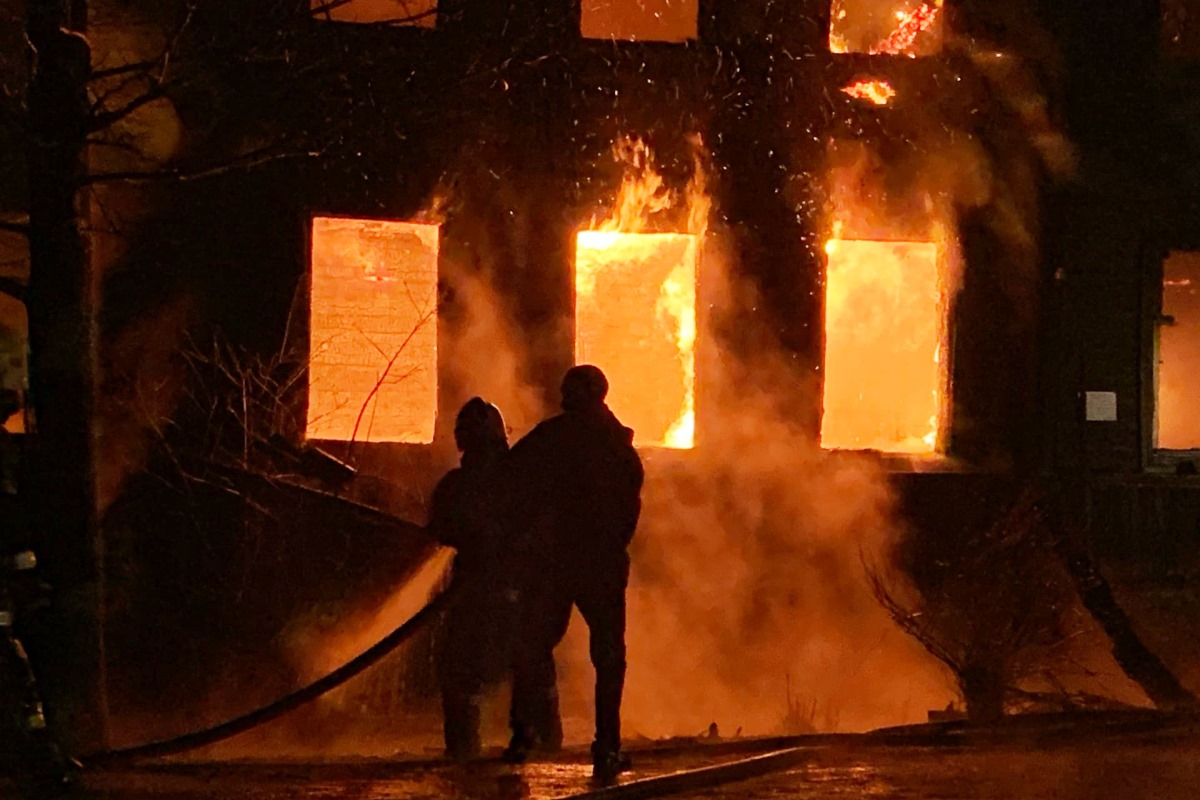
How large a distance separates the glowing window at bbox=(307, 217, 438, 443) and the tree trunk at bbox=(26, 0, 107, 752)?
2854 millimetres

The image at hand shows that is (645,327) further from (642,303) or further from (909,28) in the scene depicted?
(909,28)

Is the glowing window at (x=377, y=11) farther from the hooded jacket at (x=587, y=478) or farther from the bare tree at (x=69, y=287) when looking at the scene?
the hooded jacket at (x=587, y=478)

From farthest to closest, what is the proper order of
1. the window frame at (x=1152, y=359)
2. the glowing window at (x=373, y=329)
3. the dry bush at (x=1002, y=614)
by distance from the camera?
the window frame at (x=1152, y=359) → the glowing window at (x=373, y=329) → the dry bush at (x=1002, y=614)

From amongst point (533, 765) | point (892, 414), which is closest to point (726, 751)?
point (533, 765)

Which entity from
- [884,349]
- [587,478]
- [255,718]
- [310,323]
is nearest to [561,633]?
[587,478]

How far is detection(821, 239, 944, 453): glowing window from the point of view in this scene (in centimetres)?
1112

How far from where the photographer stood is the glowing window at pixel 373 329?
10414 mm

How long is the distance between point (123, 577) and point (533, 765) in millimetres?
3892

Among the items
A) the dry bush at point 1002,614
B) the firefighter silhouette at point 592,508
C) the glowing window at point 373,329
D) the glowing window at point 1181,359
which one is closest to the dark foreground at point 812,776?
the firefighter silhouette at point 592,508

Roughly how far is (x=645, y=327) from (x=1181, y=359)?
4.26 m

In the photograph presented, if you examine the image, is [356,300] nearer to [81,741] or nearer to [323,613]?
[323,613]

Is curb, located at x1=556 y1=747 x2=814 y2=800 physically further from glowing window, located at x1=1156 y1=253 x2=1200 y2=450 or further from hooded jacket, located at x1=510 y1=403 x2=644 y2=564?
glowing window, located at x1=1156 y1=253 x2=1200 y2=450

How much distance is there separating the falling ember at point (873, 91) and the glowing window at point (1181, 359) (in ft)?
8.71

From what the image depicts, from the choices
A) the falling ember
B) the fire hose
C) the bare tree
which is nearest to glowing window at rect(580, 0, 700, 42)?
the falling ember
